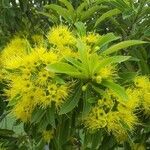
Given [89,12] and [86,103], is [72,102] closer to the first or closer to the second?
[86,103]

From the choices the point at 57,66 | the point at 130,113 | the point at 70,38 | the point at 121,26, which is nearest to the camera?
the point at 57,66

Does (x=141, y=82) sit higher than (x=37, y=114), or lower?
higher

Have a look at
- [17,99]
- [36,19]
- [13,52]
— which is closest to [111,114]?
[17,99]

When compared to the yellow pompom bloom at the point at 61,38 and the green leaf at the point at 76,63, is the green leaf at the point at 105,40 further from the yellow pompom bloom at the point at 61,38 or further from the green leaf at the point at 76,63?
the green leaf at the point at 76,63

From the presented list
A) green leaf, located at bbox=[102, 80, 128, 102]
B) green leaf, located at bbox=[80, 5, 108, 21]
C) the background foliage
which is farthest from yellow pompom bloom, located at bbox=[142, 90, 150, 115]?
green leaf, located at bbox=[80, 5, 108, 21]

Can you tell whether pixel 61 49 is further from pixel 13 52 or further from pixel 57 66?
pixel 13 52

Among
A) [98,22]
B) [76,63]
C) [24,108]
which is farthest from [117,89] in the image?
[98,22]
